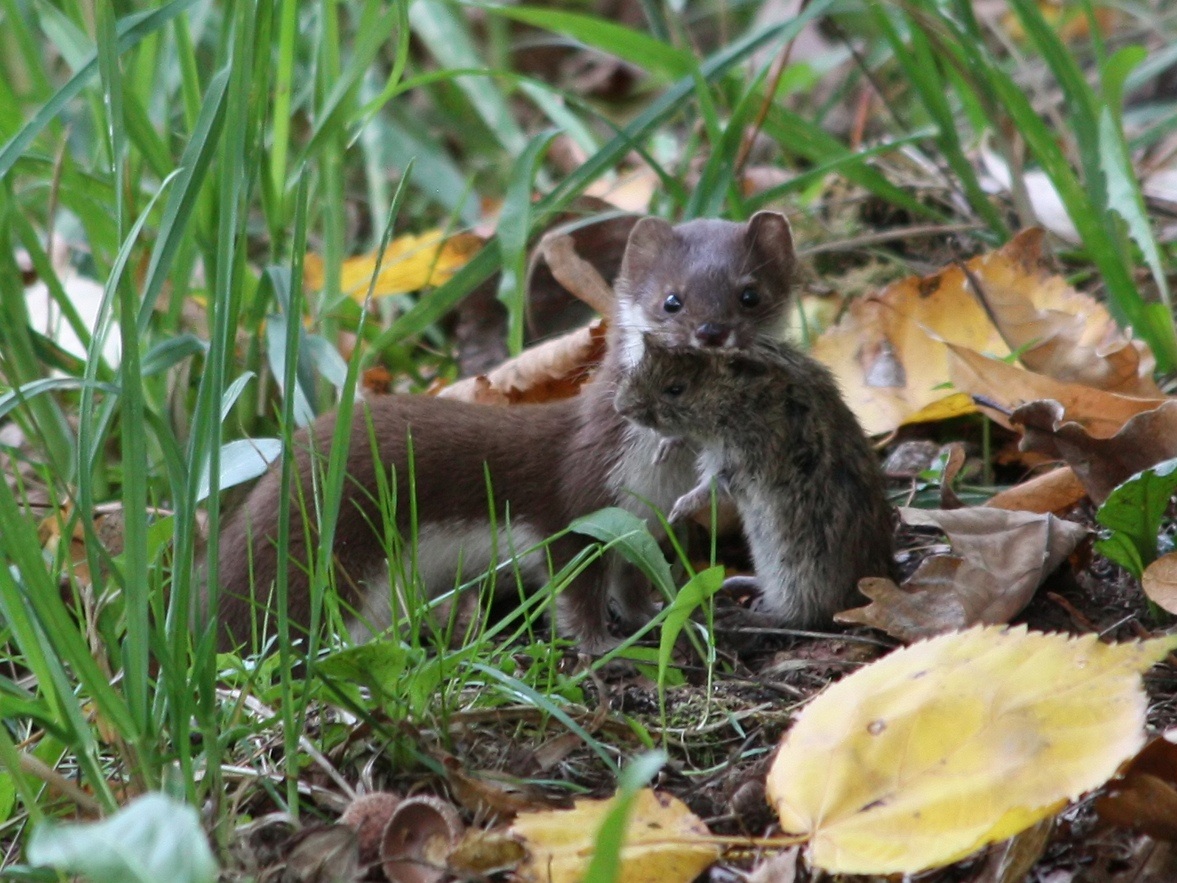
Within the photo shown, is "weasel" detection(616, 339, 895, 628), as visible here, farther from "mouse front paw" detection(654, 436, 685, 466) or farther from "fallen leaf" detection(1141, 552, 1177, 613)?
"fallen leaf" detection(1141, 552, 1177, 613)

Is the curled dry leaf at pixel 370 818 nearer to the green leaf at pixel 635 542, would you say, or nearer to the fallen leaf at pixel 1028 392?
the green leaf at pixel 635 542

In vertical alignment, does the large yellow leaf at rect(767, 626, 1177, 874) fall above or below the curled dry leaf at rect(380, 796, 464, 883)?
below

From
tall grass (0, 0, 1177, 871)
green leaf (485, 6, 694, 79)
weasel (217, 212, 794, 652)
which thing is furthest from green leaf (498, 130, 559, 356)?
green leaf (485, 6, 694, 79)

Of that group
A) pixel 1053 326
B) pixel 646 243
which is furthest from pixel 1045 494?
pixel 646 243

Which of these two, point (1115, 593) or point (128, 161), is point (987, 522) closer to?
point (1115, 593)

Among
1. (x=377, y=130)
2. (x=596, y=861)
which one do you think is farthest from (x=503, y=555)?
(x=377, y=130)
